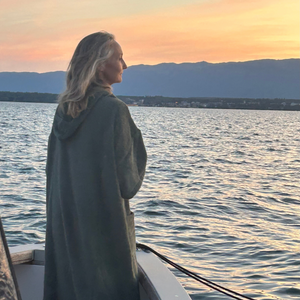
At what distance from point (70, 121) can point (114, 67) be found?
390 millimetres

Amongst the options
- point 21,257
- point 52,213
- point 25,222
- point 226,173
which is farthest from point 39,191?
point 52,213

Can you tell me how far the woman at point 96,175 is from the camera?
2314 mm

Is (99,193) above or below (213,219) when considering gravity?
above

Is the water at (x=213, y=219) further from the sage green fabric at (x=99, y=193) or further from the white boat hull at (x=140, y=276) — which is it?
the sage green fabric at (x=99, y=193)

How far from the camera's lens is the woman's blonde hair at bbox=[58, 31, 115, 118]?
2.33 meters

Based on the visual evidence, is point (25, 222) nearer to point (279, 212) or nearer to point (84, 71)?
point (279, 212)

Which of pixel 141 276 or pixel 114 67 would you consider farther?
pixel 141 276

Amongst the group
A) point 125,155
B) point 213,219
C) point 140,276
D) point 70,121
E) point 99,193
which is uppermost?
point 70,121

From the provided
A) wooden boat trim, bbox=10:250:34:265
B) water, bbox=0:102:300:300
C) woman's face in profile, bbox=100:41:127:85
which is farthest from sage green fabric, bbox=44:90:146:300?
water, bbox=0:102:300:300

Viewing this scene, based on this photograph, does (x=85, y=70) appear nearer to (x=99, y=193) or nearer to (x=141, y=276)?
(x=99, y=193)

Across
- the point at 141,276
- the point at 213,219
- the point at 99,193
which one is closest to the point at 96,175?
the point at 99,193

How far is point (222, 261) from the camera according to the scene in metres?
6.70

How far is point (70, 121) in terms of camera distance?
234 centimetres

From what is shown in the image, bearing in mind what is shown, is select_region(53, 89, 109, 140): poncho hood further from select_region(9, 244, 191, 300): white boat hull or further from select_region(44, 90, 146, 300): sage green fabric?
select_region(9, 244, 191, 300): white boat hull
